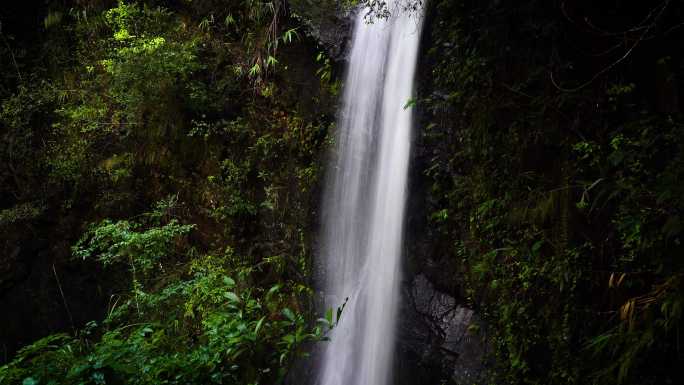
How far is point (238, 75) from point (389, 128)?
8.66 feet

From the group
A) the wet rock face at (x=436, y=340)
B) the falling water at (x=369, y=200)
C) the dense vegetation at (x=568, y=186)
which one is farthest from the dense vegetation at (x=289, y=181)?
the falling water at (x=369, y=200)

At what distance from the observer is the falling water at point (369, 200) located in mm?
4309

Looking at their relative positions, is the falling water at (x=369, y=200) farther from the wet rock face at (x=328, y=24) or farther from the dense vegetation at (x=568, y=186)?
the dense vegetation at (x=568, y=186)

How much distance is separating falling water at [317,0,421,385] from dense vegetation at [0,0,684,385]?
245mm

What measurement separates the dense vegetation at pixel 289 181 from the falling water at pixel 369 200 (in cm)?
25

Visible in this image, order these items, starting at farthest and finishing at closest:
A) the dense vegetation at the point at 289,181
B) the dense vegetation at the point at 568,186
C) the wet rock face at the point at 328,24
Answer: the wet rock face at the point at 328,24, the dense vegetation at the point at 289,181, the dense vegetation at the point at 568,186

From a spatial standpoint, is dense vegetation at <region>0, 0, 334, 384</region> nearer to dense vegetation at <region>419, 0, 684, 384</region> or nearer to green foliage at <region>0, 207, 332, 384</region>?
green foliage at <region>0, 207, 332, 384</region>

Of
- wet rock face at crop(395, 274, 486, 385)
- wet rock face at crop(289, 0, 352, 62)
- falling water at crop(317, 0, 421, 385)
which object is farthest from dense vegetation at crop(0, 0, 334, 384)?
wet rock face at crop(395, 274, 486, 385)

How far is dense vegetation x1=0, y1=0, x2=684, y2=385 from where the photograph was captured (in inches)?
105

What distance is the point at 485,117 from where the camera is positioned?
3.61 m

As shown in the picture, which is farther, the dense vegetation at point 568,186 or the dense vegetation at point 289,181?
the dense vegetation at point 289,181

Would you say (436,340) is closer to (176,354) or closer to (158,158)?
(176,354)

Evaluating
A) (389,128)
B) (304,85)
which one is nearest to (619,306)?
(389,128)

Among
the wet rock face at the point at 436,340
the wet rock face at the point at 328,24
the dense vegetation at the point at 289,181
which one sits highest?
the wet rock face at the point at 328,24
